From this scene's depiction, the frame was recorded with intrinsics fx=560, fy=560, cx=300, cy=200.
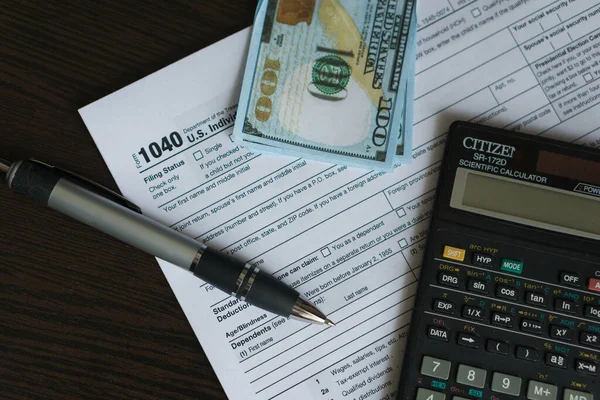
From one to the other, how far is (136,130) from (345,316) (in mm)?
237

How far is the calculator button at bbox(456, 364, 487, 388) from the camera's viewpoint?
43 cm

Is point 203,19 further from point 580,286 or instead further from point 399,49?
point 580,286

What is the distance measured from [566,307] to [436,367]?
0.11 meters

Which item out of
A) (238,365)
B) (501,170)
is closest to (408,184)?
(501,170)

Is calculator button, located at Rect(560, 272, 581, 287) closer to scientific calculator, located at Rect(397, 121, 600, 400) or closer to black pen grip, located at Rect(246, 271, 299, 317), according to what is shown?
scientific calculator, located at Rect(397, 121, 600, 400)

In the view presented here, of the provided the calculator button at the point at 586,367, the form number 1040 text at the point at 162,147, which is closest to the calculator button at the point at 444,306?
the calculator button at the point at 586,367

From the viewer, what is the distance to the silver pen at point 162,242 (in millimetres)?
445

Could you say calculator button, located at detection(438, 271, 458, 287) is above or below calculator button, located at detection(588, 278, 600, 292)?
below

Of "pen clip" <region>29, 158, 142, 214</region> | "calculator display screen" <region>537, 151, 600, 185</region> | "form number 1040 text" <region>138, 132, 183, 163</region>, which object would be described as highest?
"calculator display screen" <region>537, 151, 600, 185</region>

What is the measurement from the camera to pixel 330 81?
1.57ft

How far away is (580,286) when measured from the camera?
0.44m

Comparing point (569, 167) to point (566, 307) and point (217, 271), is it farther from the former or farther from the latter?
point (217, 271)

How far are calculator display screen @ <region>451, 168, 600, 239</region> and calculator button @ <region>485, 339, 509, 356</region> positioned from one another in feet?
0.32

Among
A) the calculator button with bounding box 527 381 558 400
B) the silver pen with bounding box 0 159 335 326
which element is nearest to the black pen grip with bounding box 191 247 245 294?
the silver pen with bounding box 0 159 335 326
